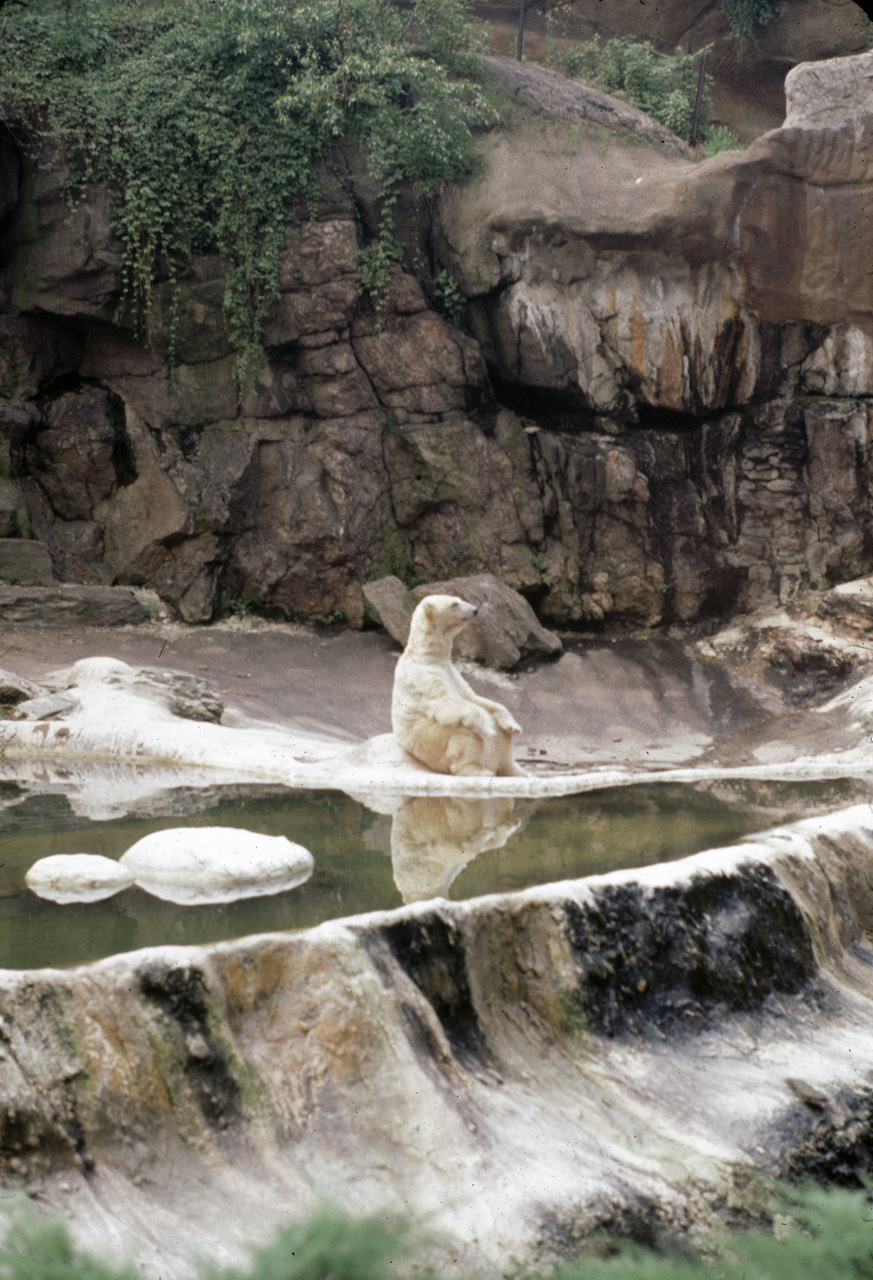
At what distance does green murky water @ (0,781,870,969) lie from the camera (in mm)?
3168

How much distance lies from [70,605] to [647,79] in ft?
38.3

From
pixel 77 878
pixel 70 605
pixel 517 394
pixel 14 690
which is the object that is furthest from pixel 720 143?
pixel 77 878

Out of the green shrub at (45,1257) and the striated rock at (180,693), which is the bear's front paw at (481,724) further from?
the green shrub at (45,1257)

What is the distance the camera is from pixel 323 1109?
2826mm

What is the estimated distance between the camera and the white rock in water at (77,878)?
11.5ft

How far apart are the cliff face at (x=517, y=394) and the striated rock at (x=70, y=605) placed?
2.12 feet

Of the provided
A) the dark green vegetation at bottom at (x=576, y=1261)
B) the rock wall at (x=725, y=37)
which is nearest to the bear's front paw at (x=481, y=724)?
the dark green vegetation at bottom at (x=576, y=1261)

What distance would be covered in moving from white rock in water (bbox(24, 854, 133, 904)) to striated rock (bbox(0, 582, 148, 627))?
7202mm

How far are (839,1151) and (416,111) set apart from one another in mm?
12060

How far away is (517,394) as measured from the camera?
13.0 m

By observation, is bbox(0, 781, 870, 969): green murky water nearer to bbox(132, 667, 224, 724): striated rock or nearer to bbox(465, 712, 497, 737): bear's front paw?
bbox(465, 712, 497, 737): bear's front paw

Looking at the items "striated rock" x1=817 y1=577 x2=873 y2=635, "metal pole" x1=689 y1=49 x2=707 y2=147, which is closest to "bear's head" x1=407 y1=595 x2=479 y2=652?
"striated rock" x1=817 y1=577 x2=873 y2=635

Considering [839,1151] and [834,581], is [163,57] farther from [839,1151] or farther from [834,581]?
[839,1151]

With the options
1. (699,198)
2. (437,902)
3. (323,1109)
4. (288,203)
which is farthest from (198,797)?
(699,198)
